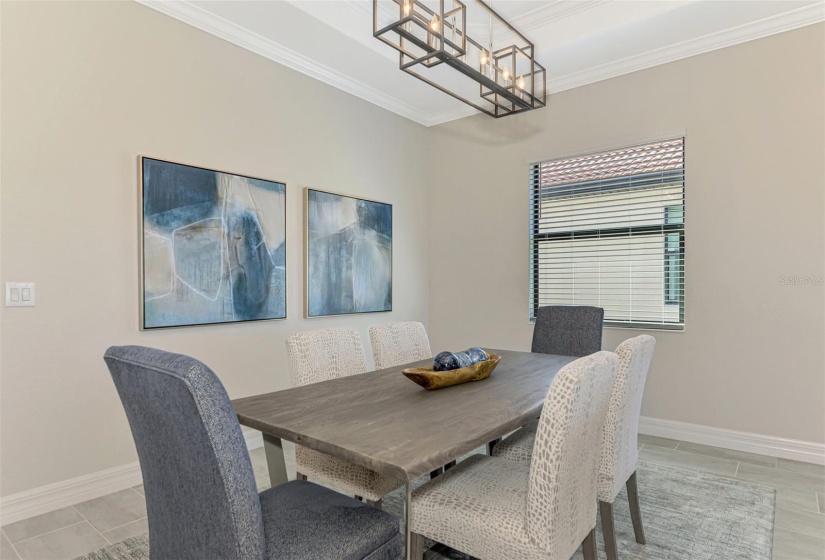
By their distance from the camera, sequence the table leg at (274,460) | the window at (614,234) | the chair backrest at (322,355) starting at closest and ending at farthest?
1. the table leg at (274,460)
2. the chair backrest at (322,355)
3. the window at (614,234)

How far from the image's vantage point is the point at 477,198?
15.0 feet

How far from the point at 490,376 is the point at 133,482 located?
216cm

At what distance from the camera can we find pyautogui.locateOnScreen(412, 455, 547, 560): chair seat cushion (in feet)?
4.18

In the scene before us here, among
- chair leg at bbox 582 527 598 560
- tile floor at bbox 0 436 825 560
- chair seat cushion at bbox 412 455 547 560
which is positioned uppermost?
chair seat cushion at bbox 412 455 547 560

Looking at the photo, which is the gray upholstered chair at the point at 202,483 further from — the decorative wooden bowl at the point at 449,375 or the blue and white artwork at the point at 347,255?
the blue and white artwork at the point at 347,255

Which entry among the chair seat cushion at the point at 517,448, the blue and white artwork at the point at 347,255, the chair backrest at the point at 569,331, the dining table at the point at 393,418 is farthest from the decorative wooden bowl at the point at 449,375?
the blue and white artwork at the point at 347,255

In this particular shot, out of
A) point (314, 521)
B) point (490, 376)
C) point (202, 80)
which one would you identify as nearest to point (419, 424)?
point (314, 521)

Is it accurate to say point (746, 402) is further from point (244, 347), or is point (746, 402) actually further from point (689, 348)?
point (244, 347)

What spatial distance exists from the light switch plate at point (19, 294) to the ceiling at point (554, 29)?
1738 mm

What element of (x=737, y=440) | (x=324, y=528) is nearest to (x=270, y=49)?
(x=324, y=528)

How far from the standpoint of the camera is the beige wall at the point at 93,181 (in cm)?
230

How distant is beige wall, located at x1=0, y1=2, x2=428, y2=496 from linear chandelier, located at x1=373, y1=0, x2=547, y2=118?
1.20 m

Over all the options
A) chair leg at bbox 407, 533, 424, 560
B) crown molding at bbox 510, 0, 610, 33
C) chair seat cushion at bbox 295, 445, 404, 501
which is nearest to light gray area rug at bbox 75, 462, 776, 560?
chair seat cushion at bbox 295, 445, 404, 501

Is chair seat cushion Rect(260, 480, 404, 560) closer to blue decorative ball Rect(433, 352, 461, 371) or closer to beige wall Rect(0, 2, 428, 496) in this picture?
blue decorative ball Rect(433, 352, 461, 371)
